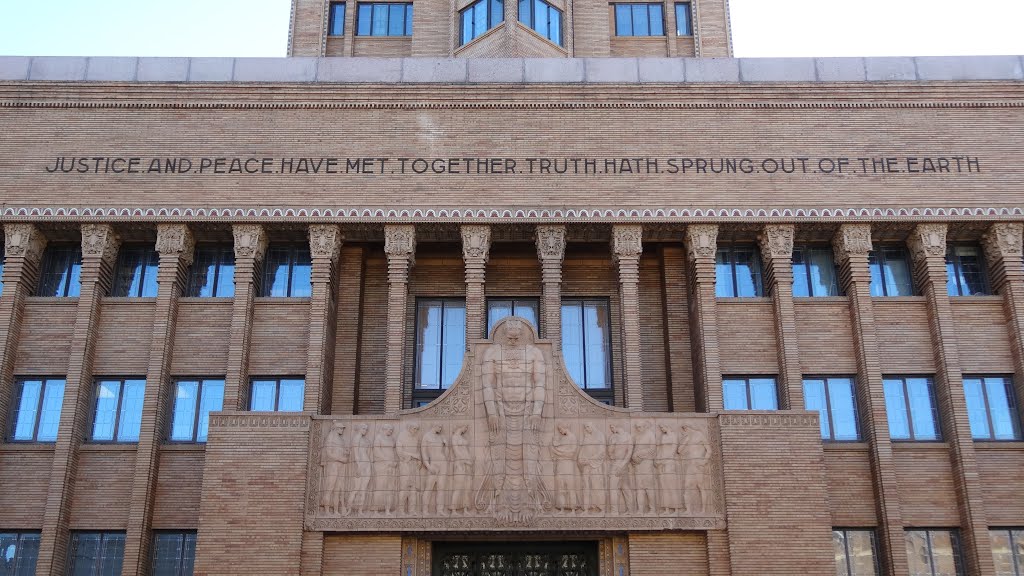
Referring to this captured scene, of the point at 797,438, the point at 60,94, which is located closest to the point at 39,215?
the point at 60,94

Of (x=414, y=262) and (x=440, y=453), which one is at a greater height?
(x=414, y=262)

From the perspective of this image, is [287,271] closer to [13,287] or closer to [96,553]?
[13,287]

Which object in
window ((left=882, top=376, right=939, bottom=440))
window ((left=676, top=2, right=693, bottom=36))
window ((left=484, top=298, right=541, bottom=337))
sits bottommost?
window ((left=882, top=376, right=939, bottom=440))

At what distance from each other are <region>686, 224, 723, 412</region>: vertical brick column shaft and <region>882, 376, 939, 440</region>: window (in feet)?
14.5

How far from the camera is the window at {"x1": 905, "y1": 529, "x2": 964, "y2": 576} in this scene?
23.8m

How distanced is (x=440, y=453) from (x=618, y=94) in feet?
35.8

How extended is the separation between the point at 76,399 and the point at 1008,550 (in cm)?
2202

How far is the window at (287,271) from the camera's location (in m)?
26.7

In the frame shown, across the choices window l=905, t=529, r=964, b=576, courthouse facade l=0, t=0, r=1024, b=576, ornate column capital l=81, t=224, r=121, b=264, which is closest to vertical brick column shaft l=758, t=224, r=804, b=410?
courthouse facade l=0, t=0, r=1024, b=576

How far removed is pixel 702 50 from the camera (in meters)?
35.3

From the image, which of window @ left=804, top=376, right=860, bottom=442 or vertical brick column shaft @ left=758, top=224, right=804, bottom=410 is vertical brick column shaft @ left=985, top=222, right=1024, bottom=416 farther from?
vertical brick column shaft @ left=758, top=224, right=804, bottom=410

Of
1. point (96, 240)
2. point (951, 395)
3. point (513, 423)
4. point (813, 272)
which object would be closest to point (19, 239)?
point (96, 240)

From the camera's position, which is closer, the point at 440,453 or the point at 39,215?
the point at 440,453

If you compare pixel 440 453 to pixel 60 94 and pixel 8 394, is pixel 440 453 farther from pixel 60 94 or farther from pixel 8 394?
pixel 60 94
